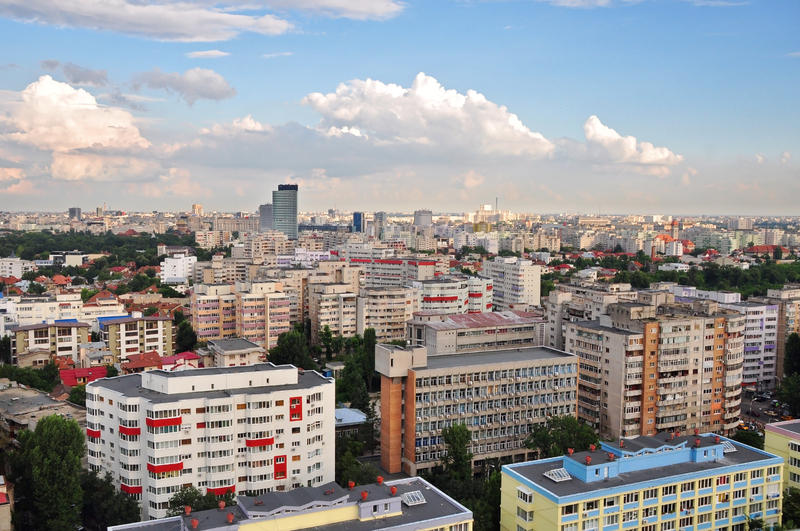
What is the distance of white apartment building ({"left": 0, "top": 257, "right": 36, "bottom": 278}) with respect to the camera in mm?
62844

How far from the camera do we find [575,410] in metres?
22.3

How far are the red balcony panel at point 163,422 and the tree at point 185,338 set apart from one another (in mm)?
20338

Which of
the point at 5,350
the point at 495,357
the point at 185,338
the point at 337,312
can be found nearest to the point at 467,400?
the point at 495,357

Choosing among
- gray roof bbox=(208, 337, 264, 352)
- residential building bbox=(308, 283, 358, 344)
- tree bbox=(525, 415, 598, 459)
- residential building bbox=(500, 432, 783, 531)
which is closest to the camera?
residential building bbox=(500, 432, 783, 531)

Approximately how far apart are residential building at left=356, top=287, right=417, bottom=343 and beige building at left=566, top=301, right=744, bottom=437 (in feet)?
48.8

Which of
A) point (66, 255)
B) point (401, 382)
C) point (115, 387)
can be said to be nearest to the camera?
point (115, 387)

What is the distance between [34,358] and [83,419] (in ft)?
36.1

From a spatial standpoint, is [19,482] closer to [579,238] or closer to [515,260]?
[515,260]

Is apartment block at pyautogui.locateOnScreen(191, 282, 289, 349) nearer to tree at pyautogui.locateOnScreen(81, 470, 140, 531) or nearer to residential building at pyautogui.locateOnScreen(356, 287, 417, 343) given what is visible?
residential building at pyautogui.locateOnScreen(356, 287, 417, 343)

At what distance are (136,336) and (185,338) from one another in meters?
3.33

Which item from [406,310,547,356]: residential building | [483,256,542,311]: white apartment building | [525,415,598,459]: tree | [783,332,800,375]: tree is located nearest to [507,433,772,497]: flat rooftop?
[525,415,598,459]: tree

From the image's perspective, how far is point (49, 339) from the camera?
31438 mm

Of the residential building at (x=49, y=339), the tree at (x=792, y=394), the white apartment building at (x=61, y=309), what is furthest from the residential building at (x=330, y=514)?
the white apartment building at (x=61, y=309)

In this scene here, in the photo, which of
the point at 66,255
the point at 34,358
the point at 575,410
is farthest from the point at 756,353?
the point at 66,255
